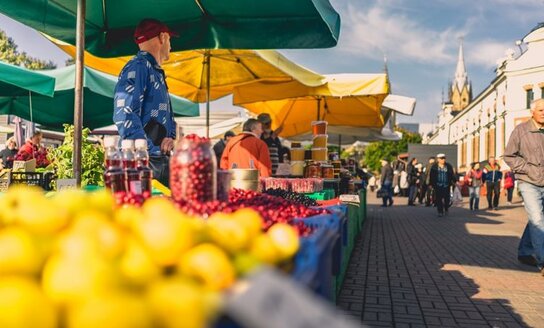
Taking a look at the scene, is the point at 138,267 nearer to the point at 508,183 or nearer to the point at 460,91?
the point at 508,183

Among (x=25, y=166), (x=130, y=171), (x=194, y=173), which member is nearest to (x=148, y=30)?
(x=130, y=171)

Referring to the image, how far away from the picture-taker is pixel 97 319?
0.92 m

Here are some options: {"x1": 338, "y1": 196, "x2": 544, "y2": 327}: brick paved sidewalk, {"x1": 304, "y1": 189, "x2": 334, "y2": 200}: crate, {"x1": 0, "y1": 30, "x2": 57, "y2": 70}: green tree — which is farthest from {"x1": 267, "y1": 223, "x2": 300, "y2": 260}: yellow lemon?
{"x1": 0, "y1": 30, "x2": 57, "y2": 70}: green tree

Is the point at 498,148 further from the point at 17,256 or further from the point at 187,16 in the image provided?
the point at 17,256

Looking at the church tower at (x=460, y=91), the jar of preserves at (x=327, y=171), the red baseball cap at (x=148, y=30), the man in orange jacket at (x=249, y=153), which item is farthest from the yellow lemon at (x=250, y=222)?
the church tower at (x=460, y=91)

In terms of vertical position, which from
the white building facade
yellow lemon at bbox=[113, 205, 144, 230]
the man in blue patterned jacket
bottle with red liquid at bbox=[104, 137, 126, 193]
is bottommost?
yellow lemon at bbox=[113, 205, 144, 230]

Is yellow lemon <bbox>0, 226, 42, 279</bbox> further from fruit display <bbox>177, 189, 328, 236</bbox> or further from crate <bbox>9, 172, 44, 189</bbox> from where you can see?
crate <bbox>9, 172, 44, 189</bbox>

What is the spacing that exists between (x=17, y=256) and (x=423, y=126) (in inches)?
6987

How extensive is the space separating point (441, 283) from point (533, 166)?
1.99 meters

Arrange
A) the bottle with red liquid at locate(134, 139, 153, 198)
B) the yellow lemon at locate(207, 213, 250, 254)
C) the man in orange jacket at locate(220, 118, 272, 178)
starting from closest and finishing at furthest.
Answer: the yellow lemon at locate(207, 213, 250, 254) < the bottle with red liquid at locate(134, 139, 153, 198) < the man in orange jacket at locate(220, 118, 272, 178)

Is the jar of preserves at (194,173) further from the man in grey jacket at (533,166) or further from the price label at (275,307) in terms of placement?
the man in grey jacket at (533,166)

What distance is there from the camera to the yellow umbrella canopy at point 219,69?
836 centimetres

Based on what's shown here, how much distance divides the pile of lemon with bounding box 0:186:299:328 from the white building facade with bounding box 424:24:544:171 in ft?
139

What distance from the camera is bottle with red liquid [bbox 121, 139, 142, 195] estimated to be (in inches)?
97.3
